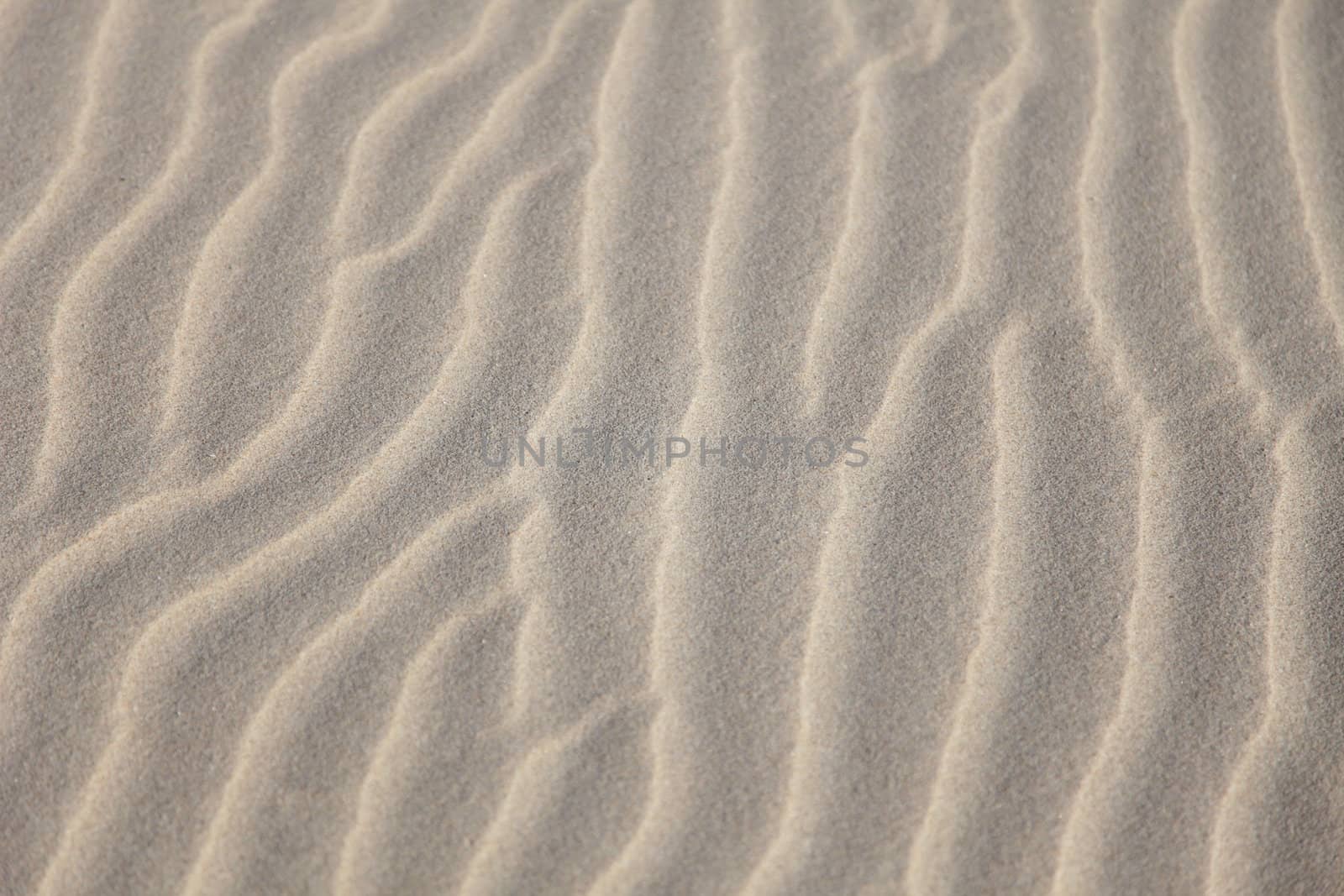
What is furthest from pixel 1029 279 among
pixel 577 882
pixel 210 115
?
pixel 210 115

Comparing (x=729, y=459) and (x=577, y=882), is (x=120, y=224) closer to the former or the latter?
(x=729, y=459)

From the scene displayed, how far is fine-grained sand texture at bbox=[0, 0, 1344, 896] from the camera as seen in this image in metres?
1.80

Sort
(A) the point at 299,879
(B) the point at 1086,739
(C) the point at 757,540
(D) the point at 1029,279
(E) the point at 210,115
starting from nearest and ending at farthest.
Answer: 1. (A) the point at 299,879
2. (B) the point at 1086,739
3. (C) the point at 757,540
4. (D) the point at 1029,279
5. (E) the point at 210,115

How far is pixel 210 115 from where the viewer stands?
255cm

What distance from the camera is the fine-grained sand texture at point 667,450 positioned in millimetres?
1804

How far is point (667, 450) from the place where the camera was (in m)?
2.13

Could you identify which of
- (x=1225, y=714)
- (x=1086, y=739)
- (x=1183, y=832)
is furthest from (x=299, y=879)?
(x=1225, y=714)

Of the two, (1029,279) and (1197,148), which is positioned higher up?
(1197,148)

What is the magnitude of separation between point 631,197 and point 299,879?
1.50 metres

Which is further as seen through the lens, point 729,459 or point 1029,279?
point 1029,279

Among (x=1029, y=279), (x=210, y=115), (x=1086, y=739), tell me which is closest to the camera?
(x=1086, y=739)

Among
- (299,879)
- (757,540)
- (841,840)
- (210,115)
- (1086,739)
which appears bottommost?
(299,879)

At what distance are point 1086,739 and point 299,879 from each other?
1295 millimetres

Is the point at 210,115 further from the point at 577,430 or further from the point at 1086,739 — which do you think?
the point at 1086,739
